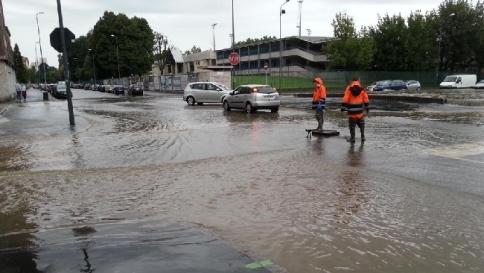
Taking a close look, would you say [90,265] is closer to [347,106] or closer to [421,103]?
[347,106]

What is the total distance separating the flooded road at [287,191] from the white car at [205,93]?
48.5 feet

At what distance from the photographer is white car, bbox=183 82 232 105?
26623mm

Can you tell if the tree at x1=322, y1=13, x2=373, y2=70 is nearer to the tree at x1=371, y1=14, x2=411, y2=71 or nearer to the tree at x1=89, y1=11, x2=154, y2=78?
the tree at x1=371, y1=14, x2=411, y2=71

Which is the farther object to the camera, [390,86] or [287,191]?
[390,86]

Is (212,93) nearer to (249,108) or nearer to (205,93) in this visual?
(205,93)

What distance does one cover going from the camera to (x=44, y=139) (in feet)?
40.4

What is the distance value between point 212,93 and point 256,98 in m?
7.68

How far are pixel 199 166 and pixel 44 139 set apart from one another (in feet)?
22.2

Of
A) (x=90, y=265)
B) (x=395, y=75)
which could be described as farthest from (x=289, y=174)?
(x=395, y=75)

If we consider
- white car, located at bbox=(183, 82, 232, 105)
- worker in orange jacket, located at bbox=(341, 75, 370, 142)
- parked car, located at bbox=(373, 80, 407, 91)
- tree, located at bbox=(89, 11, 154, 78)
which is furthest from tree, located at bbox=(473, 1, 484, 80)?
tree, located at bbox=(89, 11, 154, 78)

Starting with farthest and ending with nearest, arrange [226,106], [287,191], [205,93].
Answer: [205,93] → [226,106] → [287,191]

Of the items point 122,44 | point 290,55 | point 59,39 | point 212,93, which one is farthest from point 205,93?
point 122,44

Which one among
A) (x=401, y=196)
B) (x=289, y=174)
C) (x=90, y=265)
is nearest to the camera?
(x=90, y=265)

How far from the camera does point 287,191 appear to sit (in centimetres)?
616
